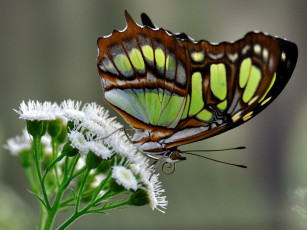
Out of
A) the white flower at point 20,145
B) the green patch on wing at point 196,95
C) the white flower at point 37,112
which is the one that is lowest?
→ the white flower at point 20,145

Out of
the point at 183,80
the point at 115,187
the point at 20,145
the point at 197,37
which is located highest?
the point at 197,37

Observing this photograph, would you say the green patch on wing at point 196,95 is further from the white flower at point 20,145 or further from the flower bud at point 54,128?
the white flower at point 20,145

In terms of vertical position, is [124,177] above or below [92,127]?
below

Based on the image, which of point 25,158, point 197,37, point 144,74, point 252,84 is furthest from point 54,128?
point 197,37

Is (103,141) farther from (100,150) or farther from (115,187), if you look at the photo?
(115,187)

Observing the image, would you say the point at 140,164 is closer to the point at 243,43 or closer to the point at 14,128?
the point at 243,43

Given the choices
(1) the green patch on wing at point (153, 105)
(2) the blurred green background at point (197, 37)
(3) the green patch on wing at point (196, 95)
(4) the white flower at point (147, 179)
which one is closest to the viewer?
(4) the white flower at point (147, 179)

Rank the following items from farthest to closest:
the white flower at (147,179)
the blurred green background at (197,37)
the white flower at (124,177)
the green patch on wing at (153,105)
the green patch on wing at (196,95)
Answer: the blurred green background at (197,37), the green patch on wing at (153,105), the green patch on wing at (196,95), the white flower at (147,179), the white flower at (124,177)

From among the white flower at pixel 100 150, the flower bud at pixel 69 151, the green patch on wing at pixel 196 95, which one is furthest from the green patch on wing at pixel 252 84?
the flower bud at pixel 69 151
